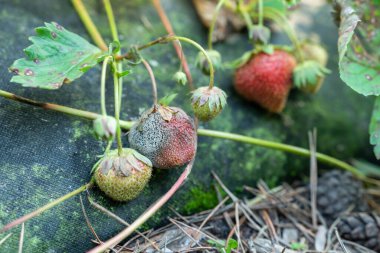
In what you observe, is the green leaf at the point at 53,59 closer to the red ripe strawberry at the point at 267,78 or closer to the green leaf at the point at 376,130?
the red ripe strawberry at the point at 267,78

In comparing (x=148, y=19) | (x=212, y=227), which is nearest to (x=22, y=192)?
(x=212, y=227)

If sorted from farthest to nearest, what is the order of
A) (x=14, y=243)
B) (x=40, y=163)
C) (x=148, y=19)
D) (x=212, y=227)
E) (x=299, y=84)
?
(x=148, y=19), (x=299, y=84), (x=212, y=227), (x=40, y=163), (x=14, y=243)

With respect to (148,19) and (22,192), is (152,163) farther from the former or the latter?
(148,19)

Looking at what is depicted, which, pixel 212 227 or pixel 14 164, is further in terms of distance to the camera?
pixel 212 227

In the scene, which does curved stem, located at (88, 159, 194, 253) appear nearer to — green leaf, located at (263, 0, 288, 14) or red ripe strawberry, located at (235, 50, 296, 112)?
red ripe strawberry, located at (235, 50, 296, 112)

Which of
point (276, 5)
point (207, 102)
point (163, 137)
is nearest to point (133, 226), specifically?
point (163, 137)

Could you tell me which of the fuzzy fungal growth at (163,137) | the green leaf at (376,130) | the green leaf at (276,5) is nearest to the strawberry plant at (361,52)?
the green leaf at (376,130)
